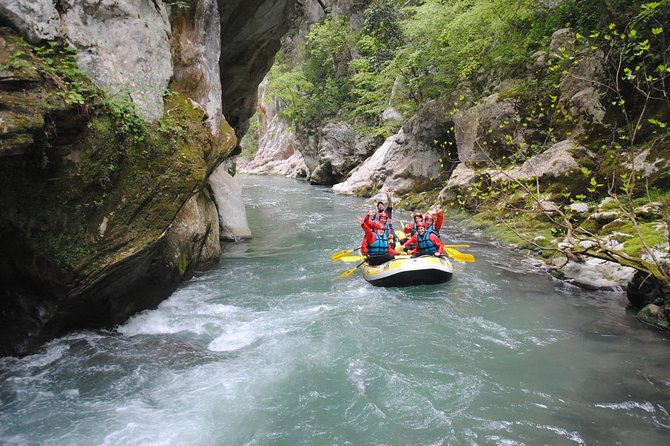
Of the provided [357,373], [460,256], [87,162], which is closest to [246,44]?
[87,162]

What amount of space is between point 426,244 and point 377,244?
3.54 ft

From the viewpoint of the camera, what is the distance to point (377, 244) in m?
9.24

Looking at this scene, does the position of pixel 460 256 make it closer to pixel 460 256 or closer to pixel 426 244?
pixel 460 256

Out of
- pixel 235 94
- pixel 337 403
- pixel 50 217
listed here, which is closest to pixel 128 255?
pixel 50 217

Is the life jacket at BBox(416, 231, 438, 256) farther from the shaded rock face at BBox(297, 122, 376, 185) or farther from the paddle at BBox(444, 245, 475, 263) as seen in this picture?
the shaded rock face at BBox(297, 122, 376, 185)

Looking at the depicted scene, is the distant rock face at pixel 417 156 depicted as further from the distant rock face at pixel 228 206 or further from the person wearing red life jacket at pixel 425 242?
the person wearing red life jacket at pixel 425 242

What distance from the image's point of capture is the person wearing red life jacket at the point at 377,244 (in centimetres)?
917

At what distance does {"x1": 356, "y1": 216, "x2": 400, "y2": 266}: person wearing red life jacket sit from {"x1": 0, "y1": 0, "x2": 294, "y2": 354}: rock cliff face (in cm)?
387

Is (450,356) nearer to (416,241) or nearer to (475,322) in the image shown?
(475,322)

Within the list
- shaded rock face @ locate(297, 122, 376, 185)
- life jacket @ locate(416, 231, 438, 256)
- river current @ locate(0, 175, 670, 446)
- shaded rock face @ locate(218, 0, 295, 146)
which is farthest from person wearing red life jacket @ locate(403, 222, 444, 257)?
shaded rock face @ locate(297, 122, 376, 185)

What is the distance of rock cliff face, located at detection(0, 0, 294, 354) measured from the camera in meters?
4.62

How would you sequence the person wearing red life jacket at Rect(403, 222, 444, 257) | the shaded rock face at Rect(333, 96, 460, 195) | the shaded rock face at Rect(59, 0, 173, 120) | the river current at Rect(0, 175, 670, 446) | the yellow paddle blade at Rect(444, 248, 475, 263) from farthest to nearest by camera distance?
the shaded rock face at Rect(333, 96, 460, 195) < the yellow paddle blade at Rect(444, 248, 475, 263) < the person wearing red life jacket at Rect(403, 222, 444, 257) < the shaded rock face at Rect(59, 0, 173, 120) < the river current at Rect(0, 175, 670, 446)

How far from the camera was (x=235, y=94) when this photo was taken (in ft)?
45.0

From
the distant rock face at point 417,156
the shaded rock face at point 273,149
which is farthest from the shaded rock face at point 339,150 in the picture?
the shaded rock face at point 273,149
